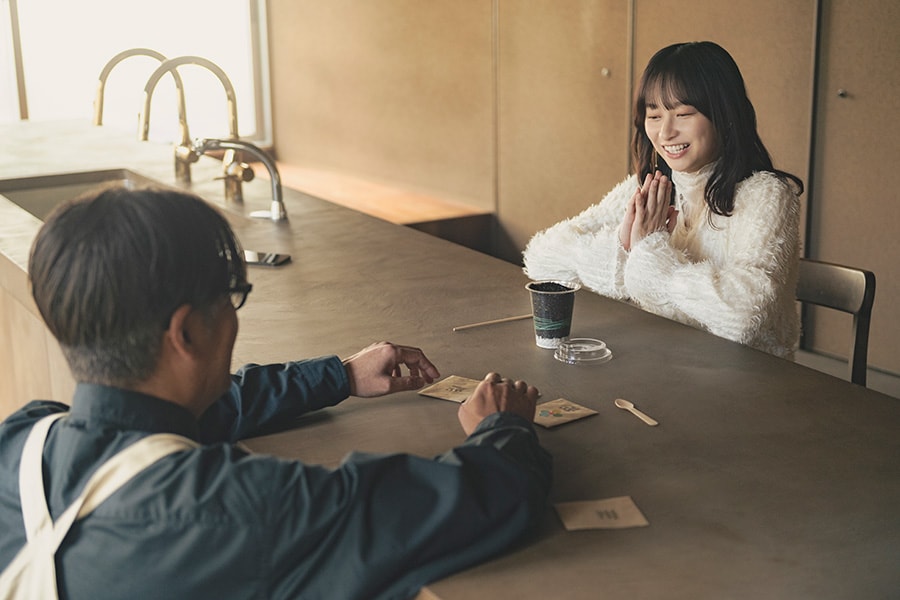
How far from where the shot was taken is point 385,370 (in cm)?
166

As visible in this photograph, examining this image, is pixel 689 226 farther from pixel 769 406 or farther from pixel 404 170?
pixel 404 170

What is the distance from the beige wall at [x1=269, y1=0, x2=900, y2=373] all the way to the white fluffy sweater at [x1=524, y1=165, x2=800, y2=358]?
1.46 meters

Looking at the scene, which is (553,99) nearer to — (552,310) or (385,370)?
(552,310)

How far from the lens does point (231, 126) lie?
3801mm

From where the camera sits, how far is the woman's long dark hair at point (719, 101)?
2238 mm

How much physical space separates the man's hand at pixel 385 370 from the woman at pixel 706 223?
690 mm

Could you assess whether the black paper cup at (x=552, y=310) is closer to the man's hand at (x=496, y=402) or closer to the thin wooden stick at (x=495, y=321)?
the thin wooden stick at (x=495, y=321)

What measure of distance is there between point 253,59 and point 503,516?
6.84 m

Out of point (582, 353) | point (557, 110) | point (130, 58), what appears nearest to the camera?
point (582, 353)

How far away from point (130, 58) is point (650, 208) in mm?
5794

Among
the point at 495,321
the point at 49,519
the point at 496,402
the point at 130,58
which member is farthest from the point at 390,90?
the point at 49,519

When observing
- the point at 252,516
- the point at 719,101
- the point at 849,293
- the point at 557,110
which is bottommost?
the point at 849,293

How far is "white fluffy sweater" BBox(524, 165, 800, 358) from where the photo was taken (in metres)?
2.08

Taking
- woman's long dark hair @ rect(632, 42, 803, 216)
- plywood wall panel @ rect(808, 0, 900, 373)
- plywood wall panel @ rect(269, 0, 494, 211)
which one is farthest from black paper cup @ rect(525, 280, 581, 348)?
plywood wall panel @ rect(269, 0, 494, 211)
